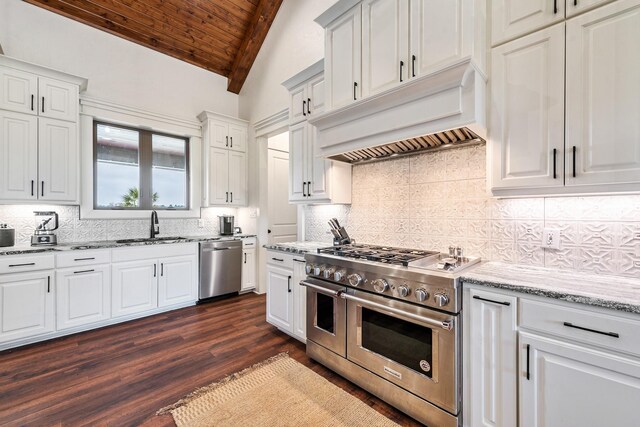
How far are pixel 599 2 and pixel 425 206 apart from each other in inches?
59.8

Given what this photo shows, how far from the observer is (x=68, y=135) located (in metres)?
3.20

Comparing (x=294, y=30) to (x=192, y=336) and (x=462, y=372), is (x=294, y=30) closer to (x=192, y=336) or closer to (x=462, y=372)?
(x=192, y=336)

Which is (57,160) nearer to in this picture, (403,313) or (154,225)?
(154,225)

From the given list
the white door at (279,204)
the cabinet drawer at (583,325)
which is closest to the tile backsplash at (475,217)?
the cabinet drawer at (583,325)

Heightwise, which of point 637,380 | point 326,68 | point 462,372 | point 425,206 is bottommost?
point 462,372

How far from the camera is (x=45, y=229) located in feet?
10.5

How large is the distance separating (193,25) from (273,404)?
5.00m

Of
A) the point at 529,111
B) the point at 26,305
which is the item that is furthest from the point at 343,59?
the point at 26,305

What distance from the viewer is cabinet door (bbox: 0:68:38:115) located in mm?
2822

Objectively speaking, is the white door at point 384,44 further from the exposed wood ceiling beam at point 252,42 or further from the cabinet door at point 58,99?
the cabinet door at point 58,99

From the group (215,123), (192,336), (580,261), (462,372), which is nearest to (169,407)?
(192,336)

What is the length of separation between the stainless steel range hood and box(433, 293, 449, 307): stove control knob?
103 centimetres

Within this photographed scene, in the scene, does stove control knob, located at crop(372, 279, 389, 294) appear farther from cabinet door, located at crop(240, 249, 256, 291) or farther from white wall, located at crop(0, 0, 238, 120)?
white wall, located at crop(0, 0, 238, 120)

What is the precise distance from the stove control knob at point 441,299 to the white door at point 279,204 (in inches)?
127
